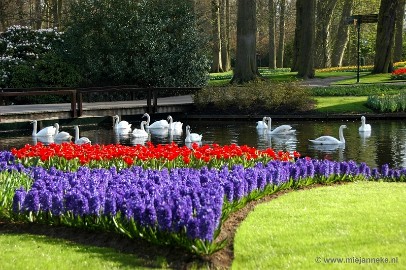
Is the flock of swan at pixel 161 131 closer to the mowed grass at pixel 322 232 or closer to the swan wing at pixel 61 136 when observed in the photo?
the swan wing at pixel 61 136

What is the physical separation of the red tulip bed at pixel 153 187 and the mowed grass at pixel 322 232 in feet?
1.30

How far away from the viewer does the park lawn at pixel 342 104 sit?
89.8 ft

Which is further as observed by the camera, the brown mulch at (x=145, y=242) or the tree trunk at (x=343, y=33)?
the tree trunk at (x=343, y=33)

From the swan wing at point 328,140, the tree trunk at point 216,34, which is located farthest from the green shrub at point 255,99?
the tree trunk at point 216,34

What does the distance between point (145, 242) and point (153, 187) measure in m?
1.17

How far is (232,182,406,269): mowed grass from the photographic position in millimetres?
6254

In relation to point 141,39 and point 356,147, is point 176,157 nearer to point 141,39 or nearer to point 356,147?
point 356,147

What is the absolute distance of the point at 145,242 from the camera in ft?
23.3

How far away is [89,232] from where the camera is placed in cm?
780

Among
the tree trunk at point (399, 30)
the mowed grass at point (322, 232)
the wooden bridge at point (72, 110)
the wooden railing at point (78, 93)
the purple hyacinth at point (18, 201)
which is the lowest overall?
the mowed grass at point (322, 232)

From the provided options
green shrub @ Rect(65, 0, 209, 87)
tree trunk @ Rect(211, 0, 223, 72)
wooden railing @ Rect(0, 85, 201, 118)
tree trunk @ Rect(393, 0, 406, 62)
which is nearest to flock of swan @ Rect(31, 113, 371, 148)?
wooden railing @ Rect(0, 85, 201, 118)

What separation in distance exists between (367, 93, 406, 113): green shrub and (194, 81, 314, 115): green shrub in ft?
8.99

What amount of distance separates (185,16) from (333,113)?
12.8m

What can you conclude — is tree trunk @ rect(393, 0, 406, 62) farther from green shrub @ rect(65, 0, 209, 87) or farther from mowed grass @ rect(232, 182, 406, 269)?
mowed grass @ rect(232, 182, 406, 269)
